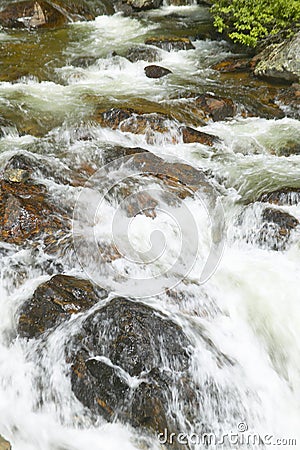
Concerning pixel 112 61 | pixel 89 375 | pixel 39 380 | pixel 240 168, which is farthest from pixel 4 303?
pixel 112 61

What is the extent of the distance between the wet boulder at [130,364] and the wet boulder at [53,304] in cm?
30

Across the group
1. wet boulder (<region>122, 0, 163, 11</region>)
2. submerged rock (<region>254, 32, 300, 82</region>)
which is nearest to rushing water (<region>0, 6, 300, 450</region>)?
submerged rock (<region>254, 32, 300, 82</region>)

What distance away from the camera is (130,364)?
4066 mm

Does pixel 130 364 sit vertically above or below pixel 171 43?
below

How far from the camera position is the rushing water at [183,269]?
4.06 metres

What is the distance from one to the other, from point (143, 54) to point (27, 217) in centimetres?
857

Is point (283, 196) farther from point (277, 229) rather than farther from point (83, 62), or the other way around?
point (83, 62)

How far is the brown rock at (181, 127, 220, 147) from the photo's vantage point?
818cm

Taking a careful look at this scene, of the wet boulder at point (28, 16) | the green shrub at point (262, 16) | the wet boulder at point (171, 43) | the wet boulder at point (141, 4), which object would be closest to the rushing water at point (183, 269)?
the green shrub at point (262, 16)

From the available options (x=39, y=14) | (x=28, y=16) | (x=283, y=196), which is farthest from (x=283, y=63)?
(x=28, y=16)

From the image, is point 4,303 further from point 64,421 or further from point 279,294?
point 279,294

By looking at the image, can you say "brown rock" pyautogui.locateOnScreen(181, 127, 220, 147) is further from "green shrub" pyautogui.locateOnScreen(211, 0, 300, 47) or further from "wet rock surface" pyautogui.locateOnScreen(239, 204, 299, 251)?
"green shrub" pyautogui.locateOnScreen(211, 0, 300, 47)

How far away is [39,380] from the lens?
4223 mm

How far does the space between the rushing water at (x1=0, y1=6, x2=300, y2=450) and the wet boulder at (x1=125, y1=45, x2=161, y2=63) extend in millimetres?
1805
